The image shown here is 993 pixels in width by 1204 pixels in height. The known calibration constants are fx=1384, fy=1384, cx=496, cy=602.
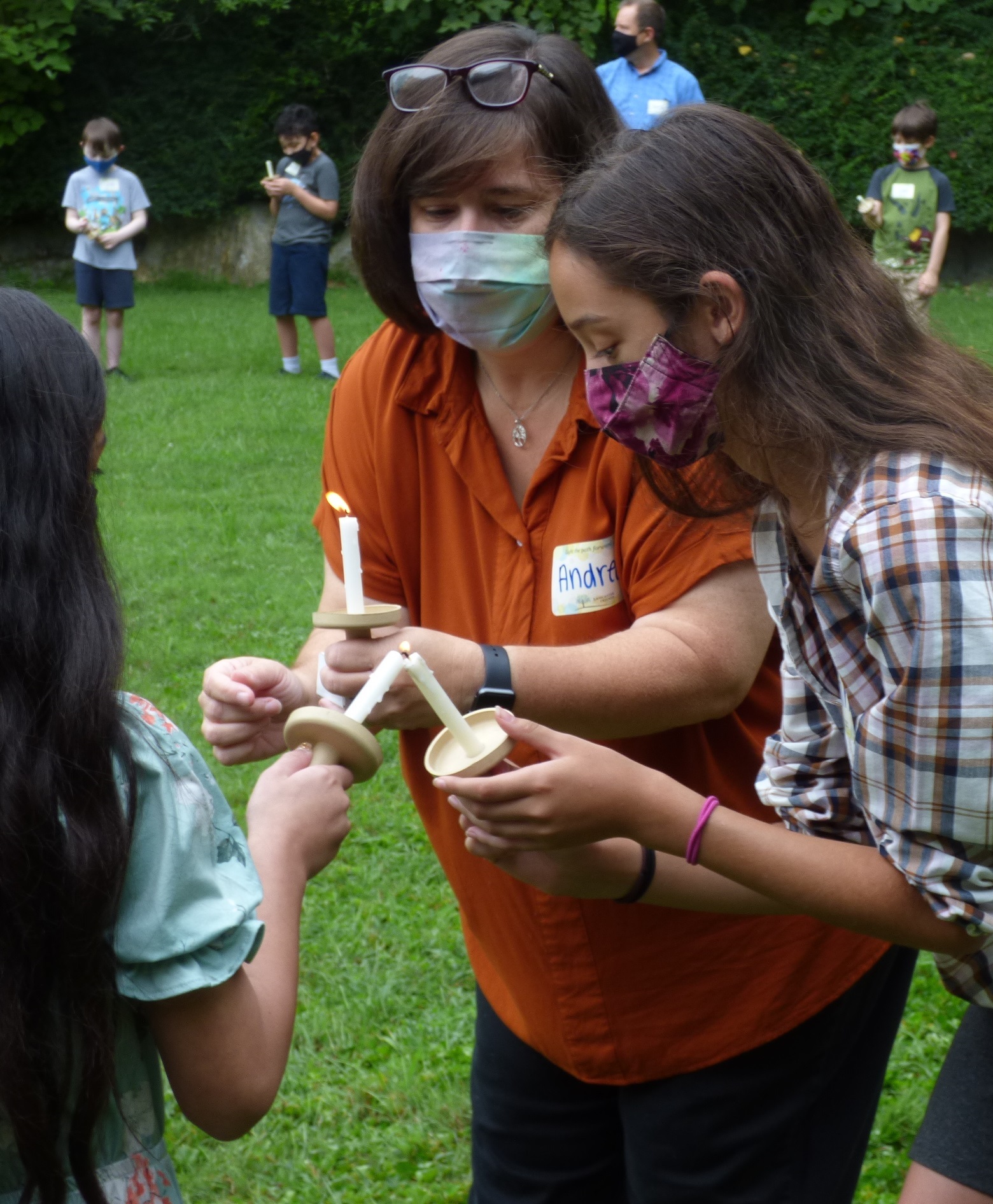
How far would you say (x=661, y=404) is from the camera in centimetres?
173

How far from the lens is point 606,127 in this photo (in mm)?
2092

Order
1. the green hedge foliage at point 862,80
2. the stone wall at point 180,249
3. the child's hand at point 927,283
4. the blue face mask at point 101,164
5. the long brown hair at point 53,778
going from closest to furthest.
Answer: the long brown hair at point 53,778
the child's hand at point 927,283
the blue face mask at point 101,164
the green hedge foliage at point 862,80
the stone wall at point 180,249

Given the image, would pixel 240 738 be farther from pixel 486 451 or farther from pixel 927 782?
pixel 927 782

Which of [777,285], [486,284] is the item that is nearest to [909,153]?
[486,284]

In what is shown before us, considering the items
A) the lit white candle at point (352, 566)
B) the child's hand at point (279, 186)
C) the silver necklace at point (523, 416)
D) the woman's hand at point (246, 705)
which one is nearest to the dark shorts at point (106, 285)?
the child's hand at point (279, 186)

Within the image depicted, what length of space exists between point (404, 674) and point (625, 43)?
9.14 meters

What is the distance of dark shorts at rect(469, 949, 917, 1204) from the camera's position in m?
1.98

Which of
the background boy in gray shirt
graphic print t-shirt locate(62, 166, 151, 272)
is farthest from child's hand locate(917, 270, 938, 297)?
graphic print t-shirt locate(62, 166, 151, 272)

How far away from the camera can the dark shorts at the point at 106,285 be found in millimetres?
11672

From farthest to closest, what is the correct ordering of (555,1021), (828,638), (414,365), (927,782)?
(414,365) → (555,1021) → (828,638) → (927,782)

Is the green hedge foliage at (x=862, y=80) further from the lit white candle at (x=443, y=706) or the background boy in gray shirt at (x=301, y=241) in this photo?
the lit white candle at (x=443, y=706)

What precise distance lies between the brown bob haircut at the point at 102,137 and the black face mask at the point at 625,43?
4485 millimetres

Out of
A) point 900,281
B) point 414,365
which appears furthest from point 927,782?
point 414,365

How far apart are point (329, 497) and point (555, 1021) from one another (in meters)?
0.84
